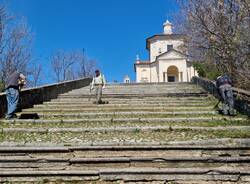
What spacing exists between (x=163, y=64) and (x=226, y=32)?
41606 mm

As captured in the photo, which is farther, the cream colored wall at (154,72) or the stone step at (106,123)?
the cream colored wall at (154,72)

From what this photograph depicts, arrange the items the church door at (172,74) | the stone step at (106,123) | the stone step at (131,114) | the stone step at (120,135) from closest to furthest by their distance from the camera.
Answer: the stone step at (120,135) < the stone step at (106,123) < the stone step at (131,114) < the church door at (172,74)

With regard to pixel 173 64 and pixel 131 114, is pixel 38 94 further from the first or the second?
pixel 173 64

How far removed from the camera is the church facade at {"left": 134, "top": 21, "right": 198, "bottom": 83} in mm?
54125

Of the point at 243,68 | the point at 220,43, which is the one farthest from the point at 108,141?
the point at 220,43

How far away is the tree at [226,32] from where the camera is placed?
38.8 ft

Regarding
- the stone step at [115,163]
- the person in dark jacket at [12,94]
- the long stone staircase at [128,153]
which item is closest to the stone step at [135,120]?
the long stone staircase at [128,153]

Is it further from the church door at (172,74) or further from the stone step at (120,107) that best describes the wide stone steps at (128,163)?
the church door at (172,74)

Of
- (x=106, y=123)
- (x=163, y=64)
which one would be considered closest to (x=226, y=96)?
(x=106, y=123)

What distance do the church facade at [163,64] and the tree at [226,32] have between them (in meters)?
35.3

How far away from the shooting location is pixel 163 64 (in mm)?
55219

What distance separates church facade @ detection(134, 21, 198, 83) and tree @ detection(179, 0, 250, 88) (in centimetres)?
3532

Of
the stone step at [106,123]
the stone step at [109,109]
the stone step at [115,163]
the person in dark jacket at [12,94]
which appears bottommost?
the stone step at [115,163]

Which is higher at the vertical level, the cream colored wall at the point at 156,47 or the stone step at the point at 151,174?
the cream colored wall at the point at 156,47
